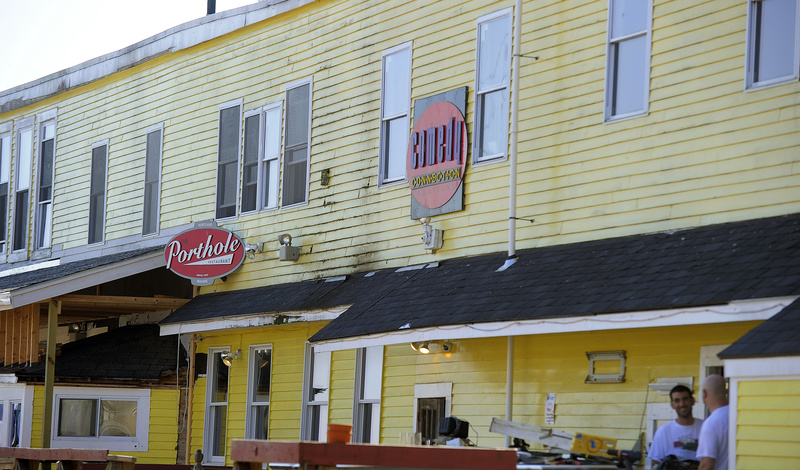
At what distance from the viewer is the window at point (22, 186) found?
2366 centimetres

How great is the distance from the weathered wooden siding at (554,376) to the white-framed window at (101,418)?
602 cm

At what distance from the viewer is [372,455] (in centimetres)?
754

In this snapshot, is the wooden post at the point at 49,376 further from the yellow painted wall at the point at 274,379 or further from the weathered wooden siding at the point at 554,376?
the weathered wooden siding at the point at 554,376

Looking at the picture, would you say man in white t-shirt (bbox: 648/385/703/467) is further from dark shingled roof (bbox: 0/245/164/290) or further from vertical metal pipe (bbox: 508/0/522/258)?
dark shingled roof (bbox: 0/245/164/290)

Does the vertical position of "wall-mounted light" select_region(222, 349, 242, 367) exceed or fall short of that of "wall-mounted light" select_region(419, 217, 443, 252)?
it falls short

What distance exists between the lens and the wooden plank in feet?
24.2

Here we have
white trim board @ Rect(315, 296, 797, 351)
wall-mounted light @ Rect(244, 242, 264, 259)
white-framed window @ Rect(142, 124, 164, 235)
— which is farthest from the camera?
white-framed window @ Rect(142, 124, 164, 235)

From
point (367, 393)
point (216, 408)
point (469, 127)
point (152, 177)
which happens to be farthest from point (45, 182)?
point (469, 127)

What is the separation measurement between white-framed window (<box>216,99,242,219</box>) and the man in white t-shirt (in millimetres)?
10148

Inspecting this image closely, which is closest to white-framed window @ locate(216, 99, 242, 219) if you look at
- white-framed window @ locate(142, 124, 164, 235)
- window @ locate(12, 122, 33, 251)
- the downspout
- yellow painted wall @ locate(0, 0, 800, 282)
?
yellow painted wall @ locate(0, 0, 800, 282)

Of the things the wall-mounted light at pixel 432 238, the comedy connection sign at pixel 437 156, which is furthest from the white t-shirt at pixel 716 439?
the wall-mounted light at pixel 432 238

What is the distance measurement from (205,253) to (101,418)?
3.40 meters

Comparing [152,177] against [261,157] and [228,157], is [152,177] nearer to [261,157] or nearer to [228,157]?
[228,157]

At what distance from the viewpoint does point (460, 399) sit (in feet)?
43.5
